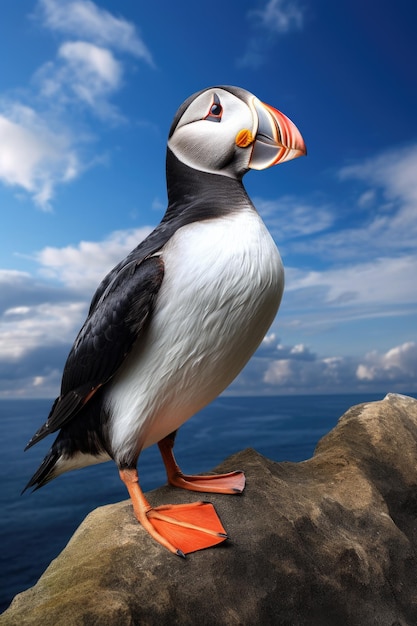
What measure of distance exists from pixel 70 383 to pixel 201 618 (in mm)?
1526

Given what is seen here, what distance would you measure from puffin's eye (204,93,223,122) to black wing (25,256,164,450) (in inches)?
39.8

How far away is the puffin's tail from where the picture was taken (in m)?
3.74

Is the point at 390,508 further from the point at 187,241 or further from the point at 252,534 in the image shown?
the point at 187,241

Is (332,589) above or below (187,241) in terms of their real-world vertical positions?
below

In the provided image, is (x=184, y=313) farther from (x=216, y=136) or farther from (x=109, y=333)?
(x=216, y=136)

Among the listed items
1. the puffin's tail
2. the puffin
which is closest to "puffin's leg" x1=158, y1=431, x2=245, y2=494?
the puffin

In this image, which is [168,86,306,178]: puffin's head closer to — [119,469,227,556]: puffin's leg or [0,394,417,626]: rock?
[119,469,227,556]: puffin's leg

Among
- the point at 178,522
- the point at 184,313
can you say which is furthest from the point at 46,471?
the point at 184,313

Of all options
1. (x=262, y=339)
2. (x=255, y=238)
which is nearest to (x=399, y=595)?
(x=262, y=339)

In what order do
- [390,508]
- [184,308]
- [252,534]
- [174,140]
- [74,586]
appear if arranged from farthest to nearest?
1. [390,508]
2. [174,140]
3. [252,534]
4. [184,308]
5. [74,586]

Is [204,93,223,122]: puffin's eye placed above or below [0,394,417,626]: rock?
above

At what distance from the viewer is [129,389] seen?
3371mm

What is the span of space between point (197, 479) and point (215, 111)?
2487 millimetres

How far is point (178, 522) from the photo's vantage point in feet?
11.1
